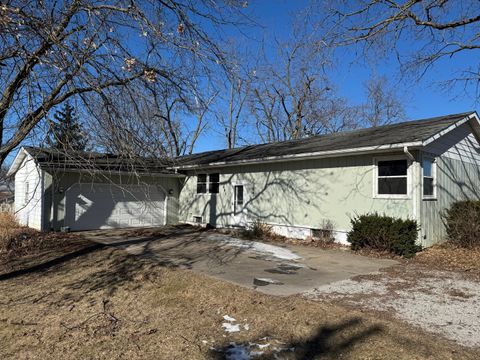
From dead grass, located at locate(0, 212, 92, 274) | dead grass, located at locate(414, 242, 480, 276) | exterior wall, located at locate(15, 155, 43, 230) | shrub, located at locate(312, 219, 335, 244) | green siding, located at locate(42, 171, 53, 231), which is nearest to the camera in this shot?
dead grass, located at locate(414, 242, 480, 276)

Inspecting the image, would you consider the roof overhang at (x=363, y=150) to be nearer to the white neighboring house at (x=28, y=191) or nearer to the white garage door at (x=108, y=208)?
the white garage door at (x=108, y=208)

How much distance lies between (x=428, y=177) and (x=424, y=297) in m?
5.61

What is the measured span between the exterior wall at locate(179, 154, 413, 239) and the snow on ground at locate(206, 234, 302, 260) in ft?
5.90

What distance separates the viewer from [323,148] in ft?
40.1

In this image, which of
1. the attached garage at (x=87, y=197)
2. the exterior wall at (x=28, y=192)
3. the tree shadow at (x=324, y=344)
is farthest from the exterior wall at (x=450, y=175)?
the exterior wall at (x=28, y=192)

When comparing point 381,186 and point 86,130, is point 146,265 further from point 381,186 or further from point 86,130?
point 381,186

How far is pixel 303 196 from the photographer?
13039 mm

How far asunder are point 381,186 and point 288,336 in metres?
7.48

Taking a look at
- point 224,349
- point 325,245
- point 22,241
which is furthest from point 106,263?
point 325,245

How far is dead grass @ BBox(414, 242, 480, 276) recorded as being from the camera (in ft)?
27.5

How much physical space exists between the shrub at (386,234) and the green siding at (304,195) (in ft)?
2.25

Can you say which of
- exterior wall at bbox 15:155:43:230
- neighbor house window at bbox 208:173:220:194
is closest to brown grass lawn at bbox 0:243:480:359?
exterior wall at bbox 15:155:43:230

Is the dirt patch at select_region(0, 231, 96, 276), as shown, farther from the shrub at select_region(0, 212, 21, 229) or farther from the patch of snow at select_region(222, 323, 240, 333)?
the patch of snow at select_region(222, 323, 240, 333)

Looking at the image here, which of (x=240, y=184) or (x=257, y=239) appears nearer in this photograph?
(x=257, y=239)
